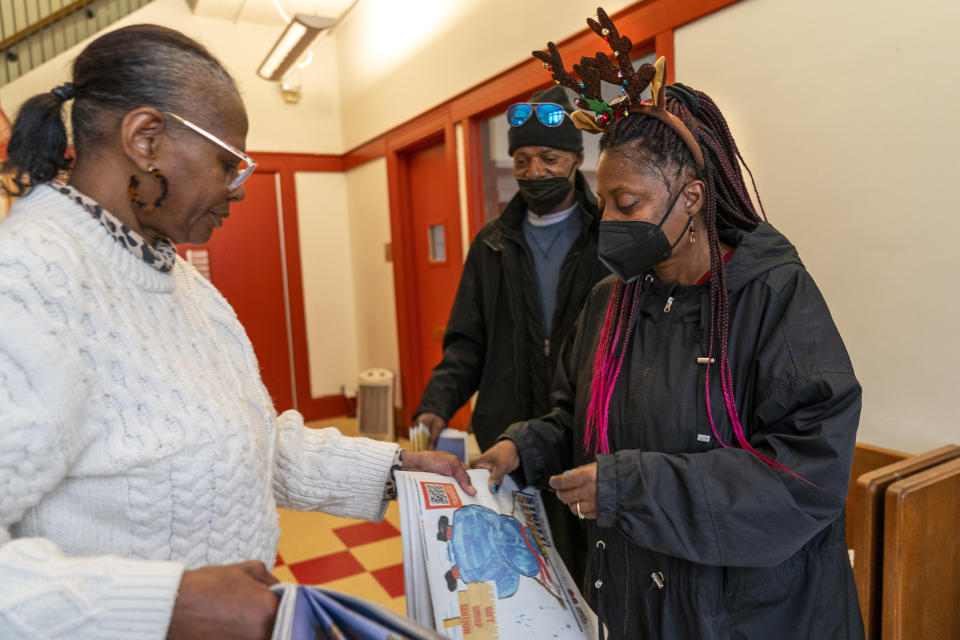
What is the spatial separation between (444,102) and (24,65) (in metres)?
3.18

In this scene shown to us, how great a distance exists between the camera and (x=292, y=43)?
4555 mm

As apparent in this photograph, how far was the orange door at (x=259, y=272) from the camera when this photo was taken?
5914 millimetres

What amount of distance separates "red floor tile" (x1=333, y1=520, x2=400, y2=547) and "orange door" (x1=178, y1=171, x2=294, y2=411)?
7.93ft

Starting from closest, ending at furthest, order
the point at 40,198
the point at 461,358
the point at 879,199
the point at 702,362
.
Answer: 1. the point at 40,198
2. the point at 702,362
3. the point at 879,199
4. the point at 461,358

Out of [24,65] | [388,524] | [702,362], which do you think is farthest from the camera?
[24,65]

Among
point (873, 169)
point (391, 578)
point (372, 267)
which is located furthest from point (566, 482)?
point (372, 267)

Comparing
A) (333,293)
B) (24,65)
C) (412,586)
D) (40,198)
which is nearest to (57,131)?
(40,198)

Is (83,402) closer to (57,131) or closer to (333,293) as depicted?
(57,131)

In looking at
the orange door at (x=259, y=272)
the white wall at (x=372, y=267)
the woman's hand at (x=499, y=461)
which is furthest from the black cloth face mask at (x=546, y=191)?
the orange door at (x=259, y=272)

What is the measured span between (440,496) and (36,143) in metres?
0.91

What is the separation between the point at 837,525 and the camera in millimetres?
1184

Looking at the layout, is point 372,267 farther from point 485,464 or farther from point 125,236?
point 125,236

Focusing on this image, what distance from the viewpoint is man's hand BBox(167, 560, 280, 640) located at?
77cm

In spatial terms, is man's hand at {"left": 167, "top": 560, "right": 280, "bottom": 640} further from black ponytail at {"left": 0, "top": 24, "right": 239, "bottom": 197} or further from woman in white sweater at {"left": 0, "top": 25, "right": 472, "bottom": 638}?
black ponytail at {"left": 0, "top": 24, "right": 239, "bottom": 197}
